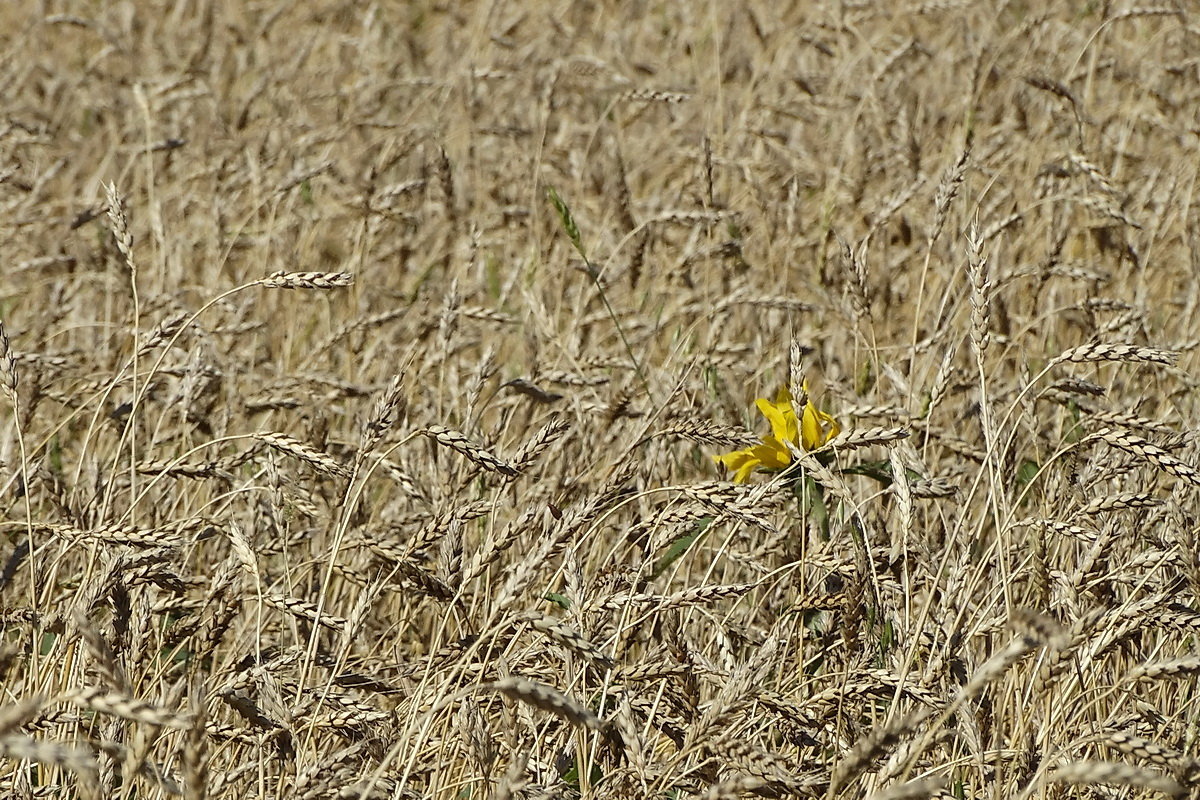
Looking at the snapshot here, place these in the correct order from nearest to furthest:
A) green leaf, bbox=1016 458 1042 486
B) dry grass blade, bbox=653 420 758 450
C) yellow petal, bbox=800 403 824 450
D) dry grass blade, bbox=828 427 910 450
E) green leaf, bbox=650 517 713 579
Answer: dry grass blade, bbox=828 427 910 450
dry grass blade, bbox=653 420 758 450
green leaf, bbox=650 517 713 579
yellow petal, bbox=800 403 824 450
green leaf, bbox=1016 458 1042 486

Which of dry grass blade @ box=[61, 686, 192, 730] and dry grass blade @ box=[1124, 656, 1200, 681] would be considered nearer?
dry grass blade @ box=[61, 686, 192, 730]

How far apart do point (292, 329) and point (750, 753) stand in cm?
220

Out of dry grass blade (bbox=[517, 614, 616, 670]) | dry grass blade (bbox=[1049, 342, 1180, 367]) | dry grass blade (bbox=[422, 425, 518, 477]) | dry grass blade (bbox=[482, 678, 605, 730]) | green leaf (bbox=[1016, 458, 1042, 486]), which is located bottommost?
green leaf (bbox=[1016, 458, 1042, 486])

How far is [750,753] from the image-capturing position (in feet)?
5.09

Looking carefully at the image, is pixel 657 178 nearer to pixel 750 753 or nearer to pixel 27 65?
pixel 27 65

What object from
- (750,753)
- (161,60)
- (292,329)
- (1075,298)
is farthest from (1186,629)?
(161,60)

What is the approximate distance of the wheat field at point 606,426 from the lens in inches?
68.9

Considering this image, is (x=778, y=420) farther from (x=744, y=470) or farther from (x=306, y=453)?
(x=306, y=453)

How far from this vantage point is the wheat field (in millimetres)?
1749

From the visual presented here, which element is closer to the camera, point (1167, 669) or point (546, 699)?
point (546, 699)

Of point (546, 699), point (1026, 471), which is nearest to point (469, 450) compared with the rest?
point (546, 699)

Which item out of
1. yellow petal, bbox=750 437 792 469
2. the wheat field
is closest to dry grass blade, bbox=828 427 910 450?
the wheat field

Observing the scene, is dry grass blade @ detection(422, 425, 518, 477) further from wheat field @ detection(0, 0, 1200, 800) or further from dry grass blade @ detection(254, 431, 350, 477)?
dry grass blade @ detection(254, 431, 350, 477)

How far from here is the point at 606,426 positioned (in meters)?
2.78
